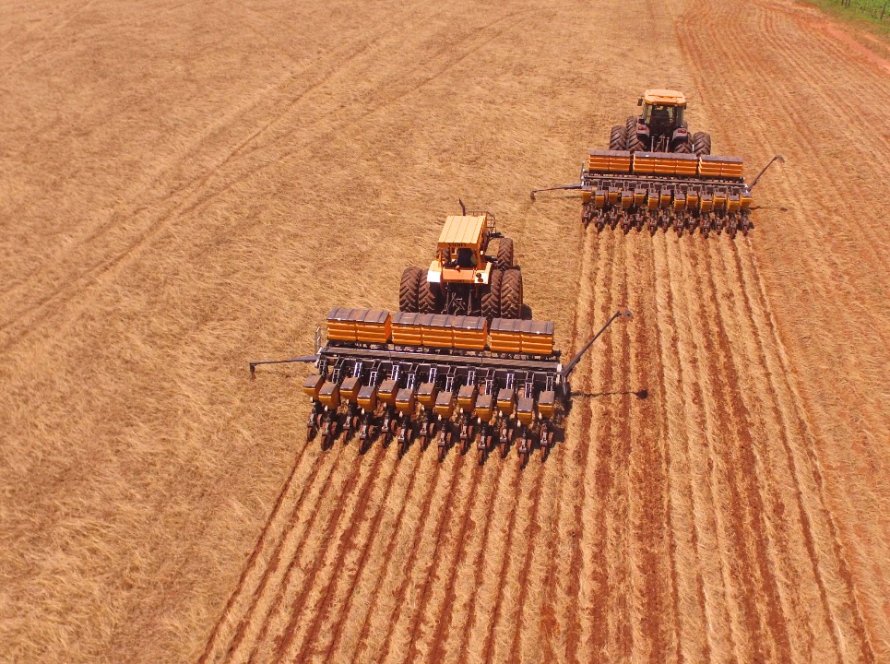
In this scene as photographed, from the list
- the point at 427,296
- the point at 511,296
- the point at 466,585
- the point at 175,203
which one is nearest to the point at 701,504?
the point at 466,585

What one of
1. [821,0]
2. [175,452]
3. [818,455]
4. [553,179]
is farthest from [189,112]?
[821,0]

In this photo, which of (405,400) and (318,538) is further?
(405,400)

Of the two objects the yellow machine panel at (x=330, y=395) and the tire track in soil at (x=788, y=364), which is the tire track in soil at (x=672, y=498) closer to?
the tire track in soil at (x=788, y=364)

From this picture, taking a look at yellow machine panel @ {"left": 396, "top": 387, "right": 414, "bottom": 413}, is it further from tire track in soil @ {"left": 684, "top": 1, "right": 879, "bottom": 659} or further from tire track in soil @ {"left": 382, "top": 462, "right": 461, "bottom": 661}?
tire track in soil @ {"left": 684, "top": 1, "right": 879, "bottom": 659}

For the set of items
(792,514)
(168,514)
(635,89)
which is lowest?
(168,514)

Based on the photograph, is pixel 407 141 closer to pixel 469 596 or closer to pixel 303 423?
pixel 303 423

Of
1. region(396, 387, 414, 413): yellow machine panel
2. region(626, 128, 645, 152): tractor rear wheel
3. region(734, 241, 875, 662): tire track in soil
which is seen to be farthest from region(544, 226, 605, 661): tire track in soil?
region(626, 128, 645, 152): tractor rear wheel

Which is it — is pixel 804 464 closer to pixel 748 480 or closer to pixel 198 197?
pixel 748 480
